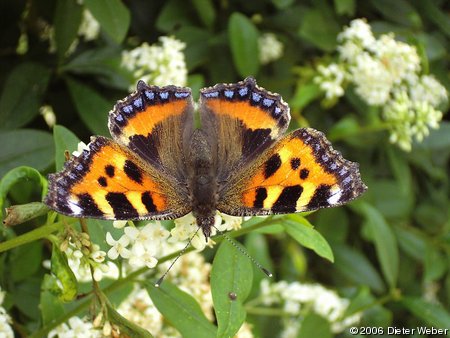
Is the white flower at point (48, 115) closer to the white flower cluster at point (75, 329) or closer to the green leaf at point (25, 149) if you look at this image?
the green leaf at point (25, 149)

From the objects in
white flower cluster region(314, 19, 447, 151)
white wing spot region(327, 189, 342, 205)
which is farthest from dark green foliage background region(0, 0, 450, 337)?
white wing spot region(327, 189, 342, 205)

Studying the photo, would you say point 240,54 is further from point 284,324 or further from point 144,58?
point 284,324

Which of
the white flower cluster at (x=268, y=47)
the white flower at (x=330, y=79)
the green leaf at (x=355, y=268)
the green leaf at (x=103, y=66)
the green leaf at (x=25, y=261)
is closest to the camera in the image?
the green leaf at (x=25, y=261)

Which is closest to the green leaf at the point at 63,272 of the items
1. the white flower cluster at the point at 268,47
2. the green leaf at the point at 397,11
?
the white flower cluster at the point at 268,47

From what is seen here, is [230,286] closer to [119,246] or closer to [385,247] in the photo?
[119,246]

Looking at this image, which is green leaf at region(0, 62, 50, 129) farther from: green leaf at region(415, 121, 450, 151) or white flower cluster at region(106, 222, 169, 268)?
green leaf at region(415, 121, 450, 151)

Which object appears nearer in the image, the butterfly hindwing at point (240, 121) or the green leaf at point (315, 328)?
the butterfly hindwing at point (240, 121)

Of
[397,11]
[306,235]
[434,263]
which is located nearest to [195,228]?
[306,235]

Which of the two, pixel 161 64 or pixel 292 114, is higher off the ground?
pixel 161 64
